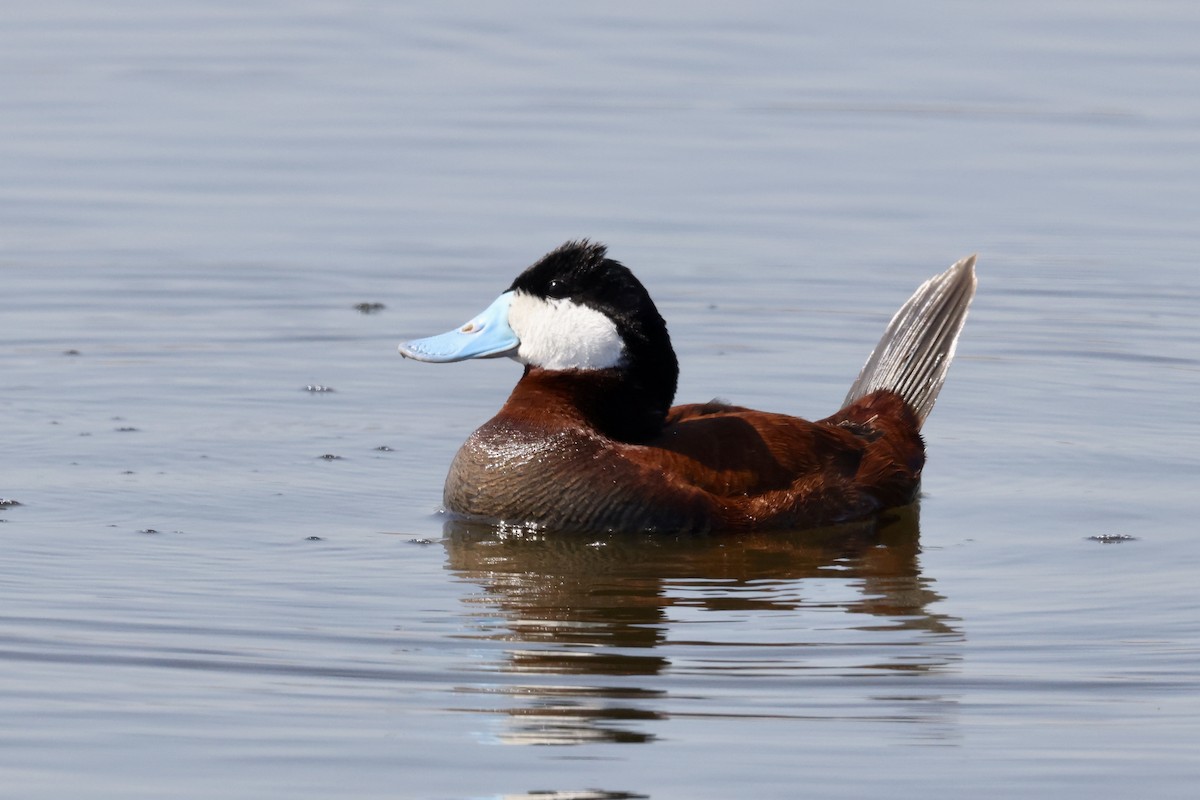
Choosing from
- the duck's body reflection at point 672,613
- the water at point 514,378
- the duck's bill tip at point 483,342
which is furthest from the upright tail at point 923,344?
the duck's bill tip at point 483,342

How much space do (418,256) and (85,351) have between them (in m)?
2.37

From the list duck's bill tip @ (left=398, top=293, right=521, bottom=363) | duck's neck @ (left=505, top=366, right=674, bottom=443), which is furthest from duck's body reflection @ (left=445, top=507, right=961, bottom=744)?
duck's bill tip @ (left=398, top=293, right=521, bottom=363)

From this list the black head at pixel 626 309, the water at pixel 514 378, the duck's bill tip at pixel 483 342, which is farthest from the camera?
the duck's bill tip at pixel 483 342

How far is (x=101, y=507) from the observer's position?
765cm

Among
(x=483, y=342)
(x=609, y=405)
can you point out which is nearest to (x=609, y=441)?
(x=609, y=405)

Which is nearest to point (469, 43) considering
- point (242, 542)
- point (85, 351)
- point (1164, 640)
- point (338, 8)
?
point (338, 8)

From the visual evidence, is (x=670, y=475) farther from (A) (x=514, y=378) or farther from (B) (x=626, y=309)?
(A) (x=514, y=378)

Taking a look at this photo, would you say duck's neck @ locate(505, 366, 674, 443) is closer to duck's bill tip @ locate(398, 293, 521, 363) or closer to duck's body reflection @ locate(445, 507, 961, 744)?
duck's bill tip @ locate(398, 293, 521, 363)

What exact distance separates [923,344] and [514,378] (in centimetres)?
239

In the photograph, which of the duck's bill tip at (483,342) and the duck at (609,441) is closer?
the duck at (609,441)

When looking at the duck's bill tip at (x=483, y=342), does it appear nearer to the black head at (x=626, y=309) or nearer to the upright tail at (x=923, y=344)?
the black head at (x=626, y=309)

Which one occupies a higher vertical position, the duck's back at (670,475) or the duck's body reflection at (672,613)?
the duck's back at (670,475)

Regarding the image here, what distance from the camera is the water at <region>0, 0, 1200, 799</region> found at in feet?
17.3

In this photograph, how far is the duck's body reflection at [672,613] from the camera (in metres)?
5.60
